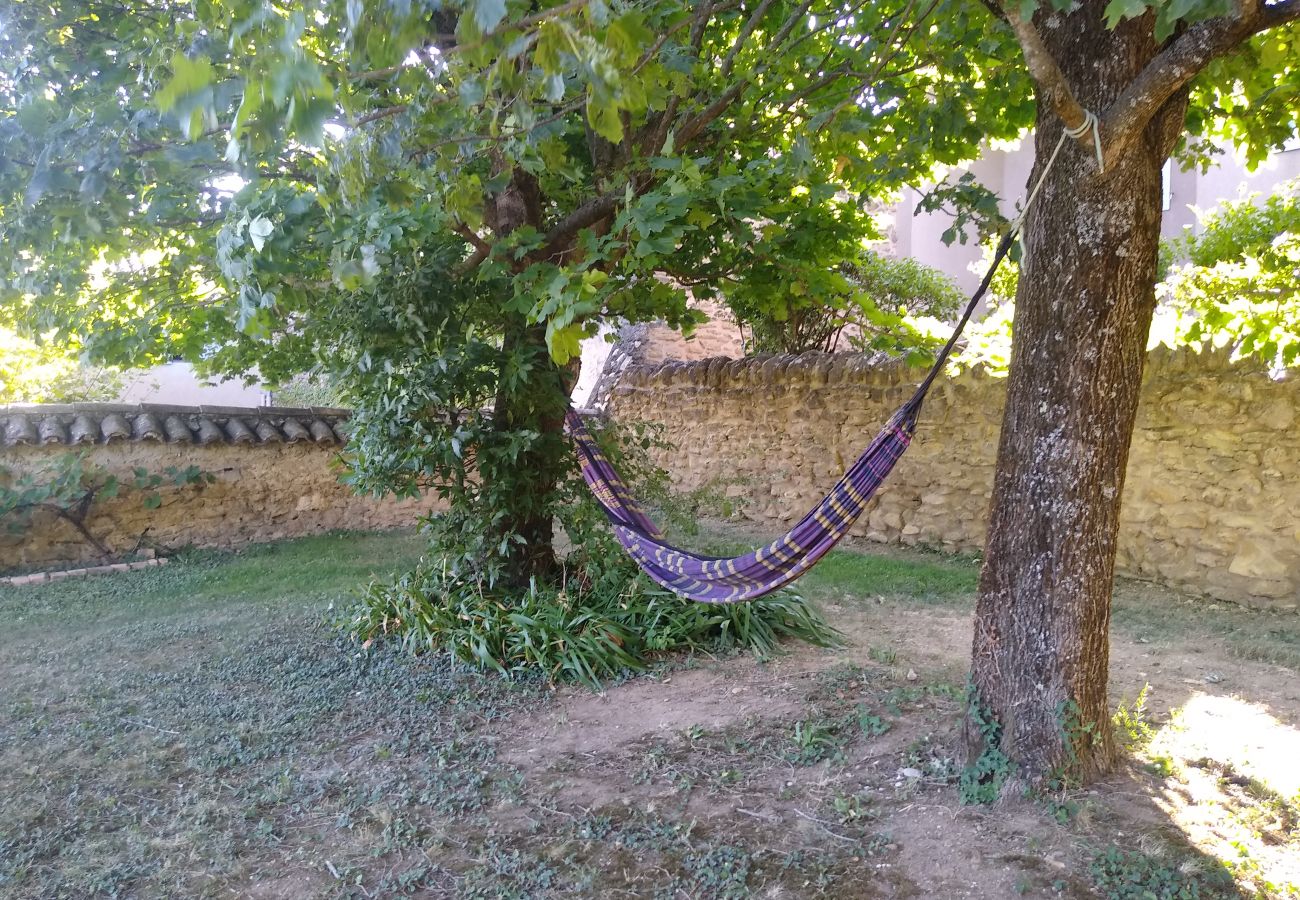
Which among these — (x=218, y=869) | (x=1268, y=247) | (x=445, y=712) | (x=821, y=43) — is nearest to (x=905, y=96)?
(x=821, y=43)

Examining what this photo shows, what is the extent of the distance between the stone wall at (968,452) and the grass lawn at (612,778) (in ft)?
1.71

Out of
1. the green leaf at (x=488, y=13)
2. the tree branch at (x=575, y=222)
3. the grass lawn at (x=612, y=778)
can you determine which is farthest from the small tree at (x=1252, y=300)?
the green leaf at (x=488, y=13)

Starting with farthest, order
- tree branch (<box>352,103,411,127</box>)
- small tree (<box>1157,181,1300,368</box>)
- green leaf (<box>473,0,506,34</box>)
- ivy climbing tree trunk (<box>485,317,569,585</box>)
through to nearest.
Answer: small tree (<box>1157,181,1300,368</box>) < ivy climbing tree trunk (<box>485,317,569,585</box>) < tree branch (<box>352,103,411,127</box>) < green leaf (<box>473,0,506,34</box>)

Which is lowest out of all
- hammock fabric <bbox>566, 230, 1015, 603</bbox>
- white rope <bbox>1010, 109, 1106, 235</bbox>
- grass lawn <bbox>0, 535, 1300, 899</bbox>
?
grass lawn <bbox>0, 535, 1300, 899</bbox>

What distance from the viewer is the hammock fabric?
8.55ft

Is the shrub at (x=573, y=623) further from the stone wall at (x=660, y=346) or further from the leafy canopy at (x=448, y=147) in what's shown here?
the stone wall at (x=660, y=346)

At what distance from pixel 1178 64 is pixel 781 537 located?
1.74 meters

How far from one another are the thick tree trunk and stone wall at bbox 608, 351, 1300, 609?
2524mm

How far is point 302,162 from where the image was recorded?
3.42 meters

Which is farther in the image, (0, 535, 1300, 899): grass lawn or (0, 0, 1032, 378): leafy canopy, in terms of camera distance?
(0, 535, 1300, 899): grass lawn

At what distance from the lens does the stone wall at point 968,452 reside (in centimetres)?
416

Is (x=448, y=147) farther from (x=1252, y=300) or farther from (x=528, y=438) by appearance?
(x=1252, y=300)

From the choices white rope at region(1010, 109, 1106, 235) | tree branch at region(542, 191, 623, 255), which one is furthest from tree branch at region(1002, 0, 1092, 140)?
tree branch at region(542, 191, 623, 255)

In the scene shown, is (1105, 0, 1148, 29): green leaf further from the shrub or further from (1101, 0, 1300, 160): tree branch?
the shrub
